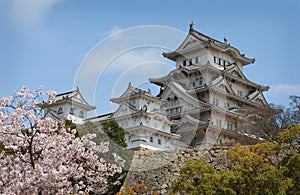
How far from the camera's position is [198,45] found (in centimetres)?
4784

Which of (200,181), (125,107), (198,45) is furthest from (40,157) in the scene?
(198,45)

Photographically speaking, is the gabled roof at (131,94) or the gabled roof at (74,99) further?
the gabled roof at (74,99)

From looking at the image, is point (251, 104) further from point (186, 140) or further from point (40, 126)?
point (40, 126)

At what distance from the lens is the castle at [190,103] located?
3903 centimetres

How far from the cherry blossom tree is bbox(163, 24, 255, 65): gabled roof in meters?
36.6

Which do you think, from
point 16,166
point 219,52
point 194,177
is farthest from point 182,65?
point 16,166

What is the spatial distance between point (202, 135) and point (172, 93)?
19.1 ft

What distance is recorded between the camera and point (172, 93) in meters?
45.2

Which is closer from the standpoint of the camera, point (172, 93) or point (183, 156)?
point (183, 156)

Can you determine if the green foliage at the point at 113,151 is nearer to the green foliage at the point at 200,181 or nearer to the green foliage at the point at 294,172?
the green foliage at the point at 200,181

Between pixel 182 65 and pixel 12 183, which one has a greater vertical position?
pixel 182 65

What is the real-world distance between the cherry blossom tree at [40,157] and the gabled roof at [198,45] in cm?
3663

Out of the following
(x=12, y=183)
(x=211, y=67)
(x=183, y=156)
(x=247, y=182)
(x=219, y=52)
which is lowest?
(x=12, y=183)

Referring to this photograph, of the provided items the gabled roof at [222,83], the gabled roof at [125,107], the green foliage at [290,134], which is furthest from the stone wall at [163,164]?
the gabled roof at [222,83]
